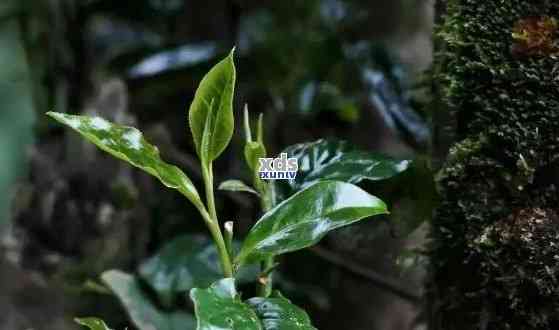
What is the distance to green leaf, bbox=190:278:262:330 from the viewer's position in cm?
54

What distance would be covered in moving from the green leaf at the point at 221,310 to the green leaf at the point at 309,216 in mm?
58

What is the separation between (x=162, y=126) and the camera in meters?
1.74

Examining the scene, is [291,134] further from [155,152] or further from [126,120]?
[155,152]

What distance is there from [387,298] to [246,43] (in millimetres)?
664

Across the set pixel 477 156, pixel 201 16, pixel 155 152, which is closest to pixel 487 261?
pixel 477 156

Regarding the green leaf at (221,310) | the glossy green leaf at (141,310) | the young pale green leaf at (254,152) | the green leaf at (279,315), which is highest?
the young pale green leaf at (254,152)

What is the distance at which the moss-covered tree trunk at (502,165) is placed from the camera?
0.70 metres

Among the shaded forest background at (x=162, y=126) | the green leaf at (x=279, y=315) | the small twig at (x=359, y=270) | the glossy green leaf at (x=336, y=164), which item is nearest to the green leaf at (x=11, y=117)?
the shaded forest background at (x=162, y=126)

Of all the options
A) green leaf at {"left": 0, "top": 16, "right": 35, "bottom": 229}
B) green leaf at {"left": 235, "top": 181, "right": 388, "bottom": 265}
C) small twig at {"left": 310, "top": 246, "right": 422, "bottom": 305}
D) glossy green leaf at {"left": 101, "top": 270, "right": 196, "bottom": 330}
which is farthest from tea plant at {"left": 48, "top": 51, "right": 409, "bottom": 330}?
green leaf at {"left": 0, "top": 16, "right": 35, "bottom": 229}

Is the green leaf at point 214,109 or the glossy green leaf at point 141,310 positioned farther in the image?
the glossy green leaf at point 141,310

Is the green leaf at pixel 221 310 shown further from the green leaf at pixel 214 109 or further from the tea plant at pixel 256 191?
the green leaf at pixel 214 109

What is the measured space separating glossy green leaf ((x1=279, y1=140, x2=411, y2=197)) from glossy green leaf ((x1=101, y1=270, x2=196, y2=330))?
0.41 m

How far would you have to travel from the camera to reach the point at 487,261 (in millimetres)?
731

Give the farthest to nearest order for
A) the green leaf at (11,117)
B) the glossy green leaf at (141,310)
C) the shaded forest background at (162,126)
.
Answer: the green leaf at (11,117) < the shaded forest background at (162,126) < the glossy green leaf at (141,310)
